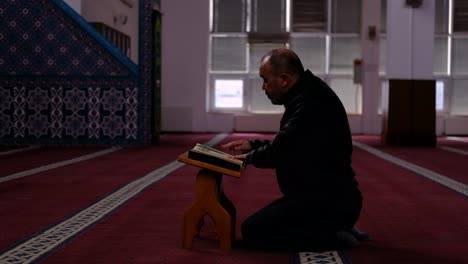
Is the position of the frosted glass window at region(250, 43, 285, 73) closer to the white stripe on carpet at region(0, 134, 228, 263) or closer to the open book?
the white stripe on carpet at region(0, 134, 228, 263)

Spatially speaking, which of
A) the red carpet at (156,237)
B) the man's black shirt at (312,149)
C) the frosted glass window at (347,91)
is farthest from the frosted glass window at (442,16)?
the man's black shirt at (312,149)

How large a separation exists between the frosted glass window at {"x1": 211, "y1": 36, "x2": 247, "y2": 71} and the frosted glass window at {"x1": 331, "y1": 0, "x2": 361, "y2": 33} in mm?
1637

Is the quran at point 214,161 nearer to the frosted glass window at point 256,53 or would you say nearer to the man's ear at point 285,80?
the man's ear at point 285,80

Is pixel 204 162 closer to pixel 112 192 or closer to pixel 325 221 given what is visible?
pixel 325 221

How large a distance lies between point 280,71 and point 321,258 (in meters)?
0.65

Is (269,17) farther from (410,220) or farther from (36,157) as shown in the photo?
(410,220)

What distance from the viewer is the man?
2.42 m

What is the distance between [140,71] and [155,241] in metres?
5.42

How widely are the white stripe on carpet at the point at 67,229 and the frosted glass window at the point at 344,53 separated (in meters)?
8.61

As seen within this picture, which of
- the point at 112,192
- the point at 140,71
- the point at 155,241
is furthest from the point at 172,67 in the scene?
the point at 155,241

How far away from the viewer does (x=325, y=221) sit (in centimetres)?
246

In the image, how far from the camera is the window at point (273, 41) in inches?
485

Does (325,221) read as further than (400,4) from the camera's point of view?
No

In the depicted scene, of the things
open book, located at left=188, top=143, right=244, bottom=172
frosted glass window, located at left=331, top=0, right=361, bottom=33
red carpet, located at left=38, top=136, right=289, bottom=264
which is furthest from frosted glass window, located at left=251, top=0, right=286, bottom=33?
open book, located at left=188, top=143, right=244, bottom=172
